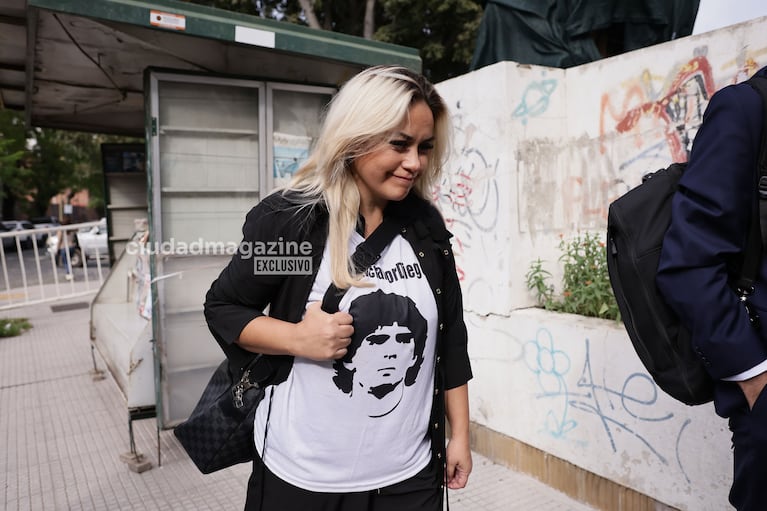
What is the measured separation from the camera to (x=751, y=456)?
4.71 ft

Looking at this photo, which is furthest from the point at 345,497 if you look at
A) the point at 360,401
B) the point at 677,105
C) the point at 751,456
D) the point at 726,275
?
the point at 677,105

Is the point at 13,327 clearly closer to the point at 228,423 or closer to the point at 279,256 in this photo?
the point at 228,423

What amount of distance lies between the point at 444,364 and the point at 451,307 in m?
0.18

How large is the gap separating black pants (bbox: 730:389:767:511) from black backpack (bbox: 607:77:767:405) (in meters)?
0.12

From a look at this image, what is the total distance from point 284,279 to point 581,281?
2.52 metres

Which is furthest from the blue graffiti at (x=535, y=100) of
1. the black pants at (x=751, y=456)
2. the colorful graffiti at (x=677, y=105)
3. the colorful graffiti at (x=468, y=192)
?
the black pants at (x=751, y=456)

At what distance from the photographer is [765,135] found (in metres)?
1.47

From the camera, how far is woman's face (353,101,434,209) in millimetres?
1550

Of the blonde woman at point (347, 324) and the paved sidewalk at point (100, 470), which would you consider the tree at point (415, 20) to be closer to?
the paved sidewalk at point (100, 470)

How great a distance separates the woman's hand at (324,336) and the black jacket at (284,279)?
105mm

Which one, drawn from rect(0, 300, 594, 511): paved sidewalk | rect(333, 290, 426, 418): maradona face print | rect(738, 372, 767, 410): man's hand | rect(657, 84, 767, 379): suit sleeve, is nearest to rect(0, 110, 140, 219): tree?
rect(0, 300, 594, 511): paved sidewalk

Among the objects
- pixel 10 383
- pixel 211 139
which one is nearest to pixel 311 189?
pixel 211 139

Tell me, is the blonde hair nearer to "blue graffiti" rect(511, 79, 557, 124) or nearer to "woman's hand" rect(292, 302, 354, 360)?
"woman's hand" rect(292, 302, 354, 360)

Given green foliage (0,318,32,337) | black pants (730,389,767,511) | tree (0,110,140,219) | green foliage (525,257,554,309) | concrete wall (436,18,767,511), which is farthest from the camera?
tree (0,110,140,219)
